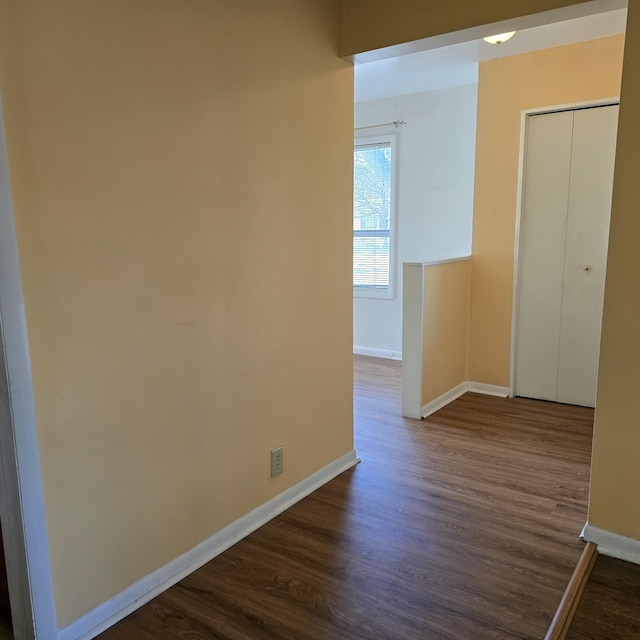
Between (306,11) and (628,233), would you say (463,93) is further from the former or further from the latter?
(628,233)

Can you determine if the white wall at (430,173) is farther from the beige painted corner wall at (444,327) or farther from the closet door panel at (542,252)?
the closet door panel at (542,252)

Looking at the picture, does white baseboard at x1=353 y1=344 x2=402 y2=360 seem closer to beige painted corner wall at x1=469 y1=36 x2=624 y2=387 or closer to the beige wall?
beige painted corner wall at x1=469 y1=36 x2=624 y2=387

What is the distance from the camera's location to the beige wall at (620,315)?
2.00 metres

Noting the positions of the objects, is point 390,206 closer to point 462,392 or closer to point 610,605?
point 462,392

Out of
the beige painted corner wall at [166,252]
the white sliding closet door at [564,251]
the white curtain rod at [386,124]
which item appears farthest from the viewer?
the white curtain rod at [386,124]

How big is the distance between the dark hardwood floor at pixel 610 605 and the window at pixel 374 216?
3690 millimetres

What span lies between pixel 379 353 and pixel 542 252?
2.11 meters

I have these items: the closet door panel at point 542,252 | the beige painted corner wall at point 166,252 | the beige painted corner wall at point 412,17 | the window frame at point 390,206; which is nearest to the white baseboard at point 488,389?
the closet door panel at point 542,252

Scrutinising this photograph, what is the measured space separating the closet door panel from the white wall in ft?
2.99

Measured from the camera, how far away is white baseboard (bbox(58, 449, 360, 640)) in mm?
1764

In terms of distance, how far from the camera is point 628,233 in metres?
2.04

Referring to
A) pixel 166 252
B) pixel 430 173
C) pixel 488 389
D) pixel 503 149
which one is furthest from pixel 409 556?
pixel 430 173

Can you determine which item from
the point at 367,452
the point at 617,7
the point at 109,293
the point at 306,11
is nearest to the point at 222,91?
the point at 306,11

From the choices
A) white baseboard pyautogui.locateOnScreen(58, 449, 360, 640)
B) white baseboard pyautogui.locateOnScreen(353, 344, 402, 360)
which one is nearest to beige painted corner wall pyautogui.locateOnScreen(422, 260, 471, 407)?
white baseboard pyautogui.locateOnScreen(353, 344, 402, 360)
